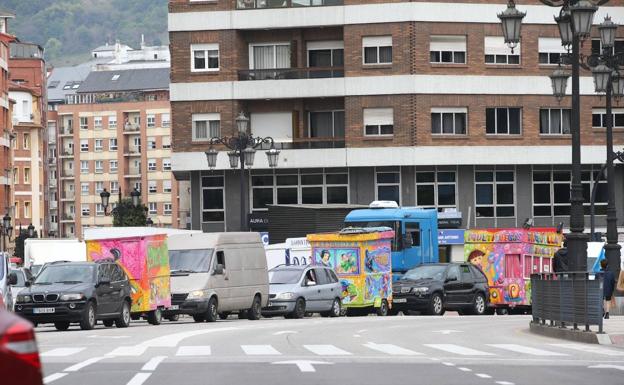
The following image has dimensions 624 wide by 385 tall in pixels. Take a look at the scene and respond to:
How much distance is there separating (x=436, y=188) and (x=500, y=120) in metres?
4.18

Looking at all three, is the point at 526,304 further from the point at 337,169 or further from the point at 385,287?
the point at 337,169

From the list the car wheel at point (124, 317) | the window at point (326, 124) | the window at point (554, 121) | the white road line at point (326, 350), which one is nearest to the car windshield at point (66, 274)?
the car wheel at point (124, 317)

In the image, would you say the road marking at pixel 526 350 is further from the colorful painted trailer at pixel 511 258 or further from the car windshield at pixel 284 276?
the colorful painted trailer at pixel 511 258

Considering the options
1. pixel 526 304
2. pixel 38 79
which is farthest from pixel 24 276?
pixel 38 79

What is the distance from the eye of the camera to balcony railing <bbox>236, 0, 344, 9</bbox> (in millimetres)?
66562

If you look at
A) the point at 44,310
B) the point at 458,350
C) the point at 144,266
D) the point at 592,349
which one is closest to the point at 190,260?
the point at 144,266

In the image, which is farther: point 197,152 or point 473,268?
point 197,152

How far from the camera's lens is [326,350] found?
23078mm

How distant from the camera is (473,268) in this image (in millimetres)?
45719

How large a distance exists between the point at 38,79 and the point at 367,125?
79.6m

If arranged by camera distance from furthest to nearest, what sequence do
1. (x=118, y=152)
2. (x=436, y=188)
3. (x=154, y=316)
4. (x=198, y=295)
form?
(x=118, y=152) < (x=436, y=188) < (x=198, y=295) < (x=154, y=316)

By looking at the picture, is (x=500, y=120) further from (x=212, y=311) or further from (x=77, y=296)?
(x=77, y=296)

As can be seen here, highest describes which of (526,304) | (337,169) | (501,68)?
(501,68)

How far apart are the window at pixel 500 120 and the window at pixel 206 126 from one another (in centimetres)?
1213
